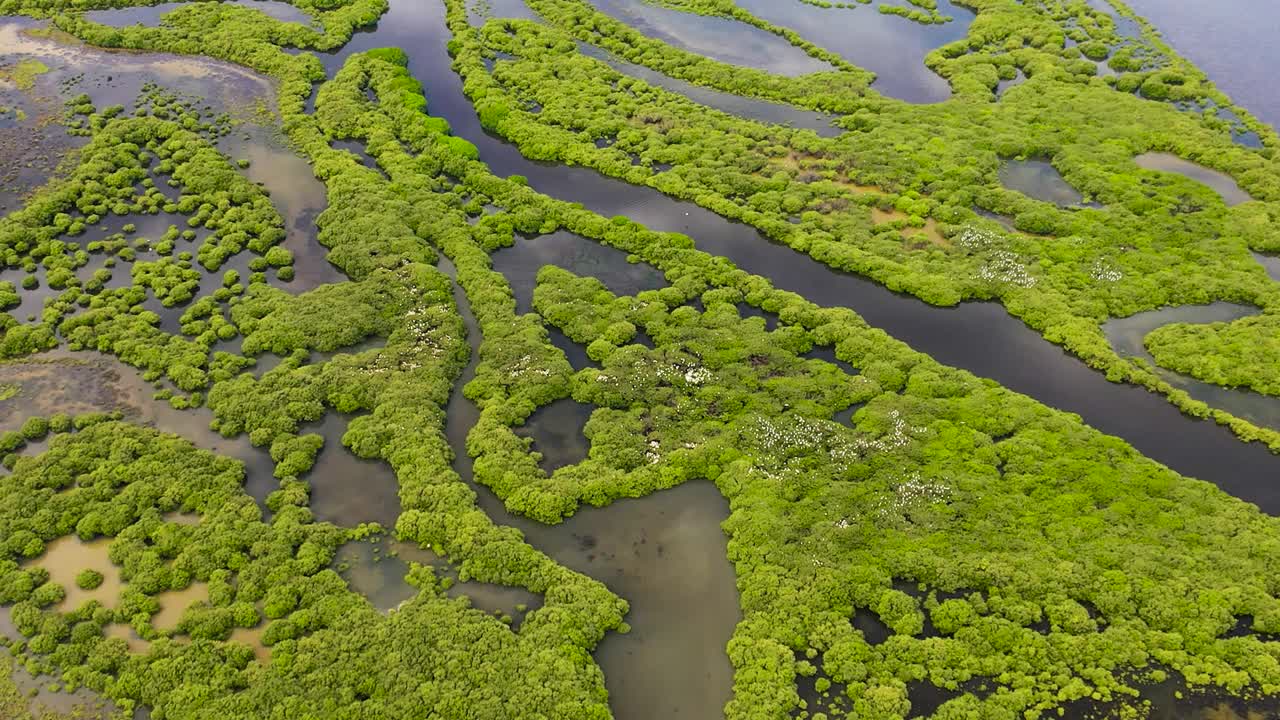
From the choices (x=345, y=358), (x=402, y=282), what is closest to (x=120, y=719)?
(x=345, y=358)

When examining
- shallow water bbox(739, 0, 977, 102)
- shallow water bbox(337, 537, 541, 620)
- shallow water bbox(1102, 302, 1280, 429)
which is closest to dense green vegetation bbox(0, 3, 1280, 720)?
shallow water bbox(337, 537, 541, 620)

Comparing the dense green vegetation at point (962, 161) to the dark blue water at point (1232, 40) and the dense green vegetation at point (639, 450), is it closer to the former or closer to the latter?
the dense green vegetation at point (639, 450)

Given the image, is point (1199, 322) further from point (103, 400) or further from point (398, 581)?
point (103, 400)

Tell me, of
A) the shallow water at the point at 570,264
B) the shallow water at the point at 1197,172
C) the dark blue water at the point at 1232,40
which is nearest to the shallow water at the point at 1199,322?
the shallow water at the point at 1197,172

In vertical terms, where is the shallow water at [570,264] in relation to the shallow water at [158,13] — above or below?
below

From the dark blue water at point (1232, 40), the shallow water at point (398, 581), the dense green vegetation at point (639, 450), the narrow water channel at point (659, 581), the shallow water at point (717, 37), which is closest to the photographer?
the dense green vegetation at point (639, 450)

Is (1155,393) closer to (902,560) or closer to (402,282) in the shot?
(902,560)
